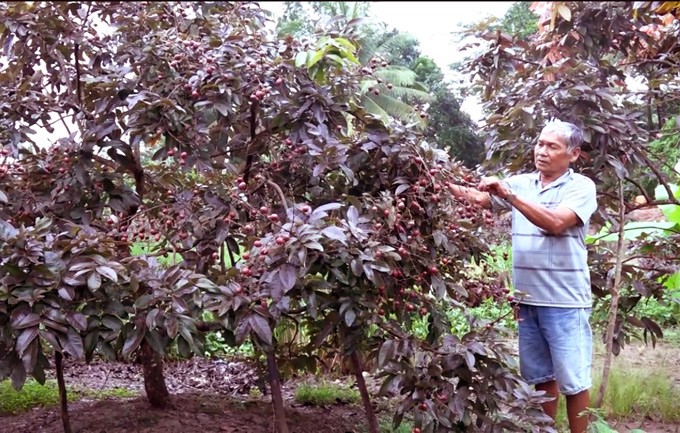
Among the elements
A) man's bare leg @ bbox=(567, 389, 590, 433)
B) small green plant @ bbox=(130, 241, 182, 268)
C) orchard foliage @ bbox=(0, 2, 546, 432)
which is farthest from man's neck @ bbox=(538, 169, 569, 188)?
small green plant @ bbox=(130, 241, 182, 268)

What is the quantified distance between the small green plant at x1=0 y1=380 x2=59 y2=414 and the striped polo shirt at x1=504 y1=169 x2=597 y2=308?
8.23 ft

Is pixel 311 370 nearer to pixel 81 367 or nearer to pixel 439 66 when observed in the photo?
pixel 81 367

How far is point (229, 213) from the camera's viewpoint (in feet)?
7.39

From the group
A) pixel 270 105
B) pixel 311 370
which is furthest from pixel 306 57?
pixel 311 370

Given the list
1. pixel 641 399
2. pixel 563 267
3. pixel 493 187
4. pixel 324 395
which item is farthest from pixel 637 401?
pixel 493 187

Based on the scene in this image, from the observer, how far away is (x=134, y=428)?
2701mm

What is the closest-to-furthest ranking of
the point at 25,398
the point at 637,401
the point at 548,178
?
the point at 548,178 → the point at 25,398 → the point at 637,401

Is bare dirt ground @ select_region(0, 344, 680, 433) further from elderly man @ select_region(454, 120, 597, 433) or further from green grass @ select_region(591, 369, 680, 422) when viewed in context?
elderly man @ select_region(454, 120, 597, 433)

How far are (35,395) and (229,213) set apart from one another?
1941mm

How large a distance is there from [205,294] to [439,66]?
8.44 m

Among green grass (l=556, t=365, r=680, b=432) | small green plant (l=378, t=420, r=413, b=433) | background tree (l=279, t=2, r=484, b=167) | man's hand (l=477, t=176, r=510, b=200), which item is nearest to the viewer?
man's hand (l=477, t=176, r=510, b=200)

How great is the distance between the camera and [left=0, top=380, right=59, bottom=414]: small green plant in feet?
10.6

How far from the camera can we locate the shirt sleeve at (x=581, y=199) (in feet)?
8.46

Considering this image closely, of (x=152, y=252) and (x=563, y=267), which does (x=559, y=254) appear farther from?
(x=152, y=252)
